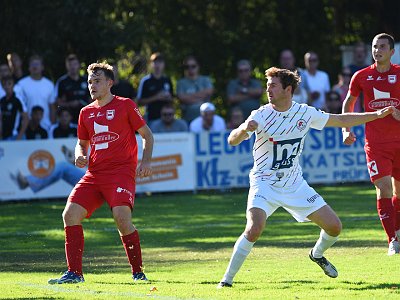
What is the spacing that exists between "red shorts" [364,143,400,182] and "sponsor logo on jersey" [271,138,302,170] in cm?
235

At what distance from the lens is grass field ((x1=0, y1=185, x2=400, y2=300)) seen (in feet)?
30.1

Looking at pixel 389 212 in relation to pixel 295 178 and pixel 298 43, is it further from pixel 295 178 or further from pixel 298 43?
pixel 298 43

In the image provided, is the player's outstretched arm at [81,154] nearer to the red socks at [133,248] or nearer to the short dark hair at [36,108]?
the red socks at [133,248]

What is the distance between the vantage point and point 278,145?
9570 mm

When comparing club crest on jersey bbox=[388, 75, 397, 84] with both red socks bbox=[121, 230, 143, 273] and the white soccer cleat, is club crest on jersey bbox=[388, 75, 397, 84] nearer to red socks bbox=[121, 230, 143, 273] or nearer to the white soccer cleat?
the white soccer cleat

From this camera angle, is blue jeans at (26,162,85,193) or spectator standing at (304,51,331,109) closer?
blue jeans at (26,162,85,193)

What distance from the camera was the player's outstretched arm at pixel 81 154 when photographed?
9992mm

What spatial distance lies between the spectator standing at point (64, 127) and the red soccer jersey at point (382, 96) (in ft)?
29.7

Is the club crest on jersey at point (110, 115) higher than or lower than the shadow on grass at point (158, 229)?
higher

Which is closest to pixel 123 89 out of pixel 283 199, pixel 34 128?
pixel 34 128

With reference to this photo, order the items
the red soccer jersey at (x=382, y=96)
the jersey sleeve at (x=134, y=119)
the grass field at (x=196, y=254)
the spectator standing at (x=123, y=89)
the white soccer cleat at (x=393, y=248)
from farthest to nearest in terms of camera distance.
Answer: the spectator standing at (x=123, y=89) < the red soccer jersey at (x=382, y=96) < the white soccer cleat at (x=393, y=248) < the jersey sleeve at (x=134, y=119) < the grass field at (x=196, y=254)

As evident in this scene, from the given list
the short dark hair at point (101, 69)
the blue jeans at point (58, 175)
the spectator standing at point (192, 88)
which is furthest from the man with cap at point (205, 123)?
the short dark hair at point (101, 69)

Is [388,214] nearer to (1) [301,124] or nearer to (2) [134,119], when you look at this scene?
(1) [301,124]

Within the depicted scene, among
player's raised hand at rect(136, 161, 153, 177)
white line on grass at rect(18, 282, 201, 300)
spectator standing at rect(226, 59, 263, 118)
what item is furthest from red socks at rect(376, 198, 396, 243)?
spectator standing at rect(226, 59, 263, 118)
